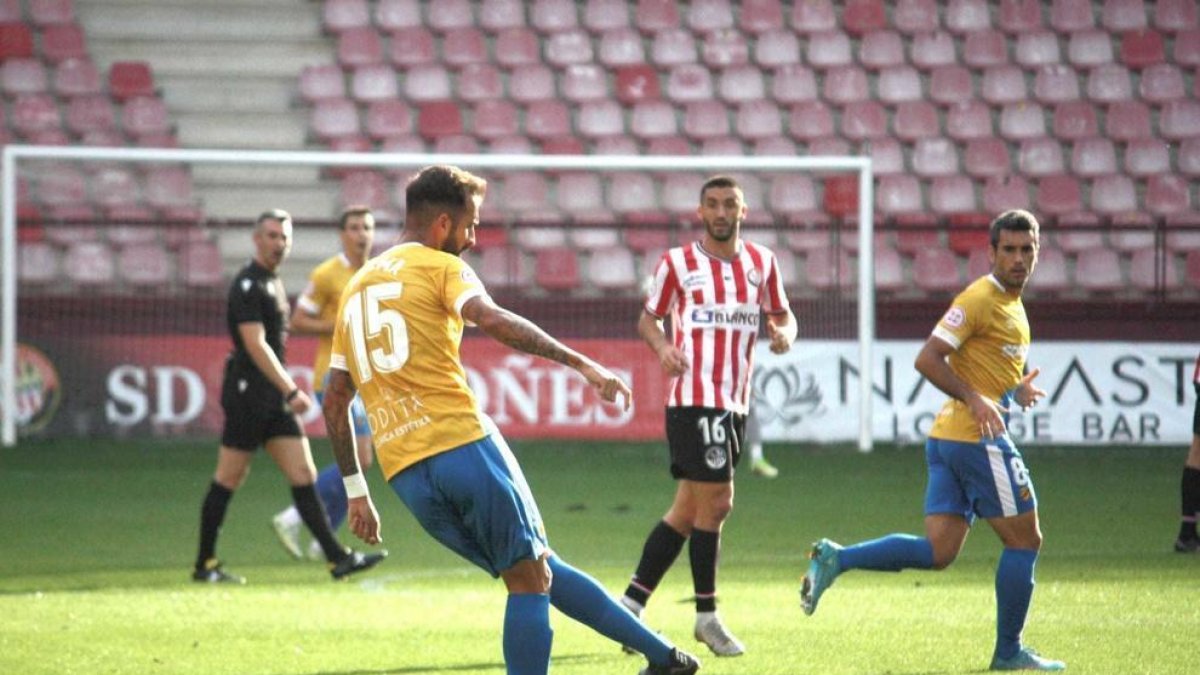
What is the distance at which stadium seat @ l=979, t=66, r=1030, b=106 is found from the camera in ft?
67.5

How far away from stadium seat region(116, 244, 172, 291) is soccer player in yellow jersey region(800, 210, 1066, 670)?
11.8 meters

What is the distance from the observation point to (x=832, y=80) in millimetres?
20516

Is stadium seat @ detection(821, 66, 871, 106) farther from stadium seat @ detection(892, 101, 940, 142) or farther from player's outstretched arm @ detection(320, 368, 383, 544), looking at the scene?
player's outstretched arm @ detection(320, 368, 383, 544)

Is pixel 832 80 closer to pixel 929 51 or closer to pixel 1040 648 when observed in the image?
pixel 929 51

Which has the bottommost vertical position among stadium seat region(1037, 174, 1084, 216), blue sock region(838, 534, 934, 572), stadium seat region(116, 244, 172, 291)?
blue sock region(838, 534, 934, 572)

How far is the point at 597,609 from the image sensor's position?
5.82m

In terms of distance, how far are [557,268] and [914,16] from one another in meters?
6.09

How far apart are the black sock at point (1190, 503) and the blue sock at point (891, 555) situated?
3.75m

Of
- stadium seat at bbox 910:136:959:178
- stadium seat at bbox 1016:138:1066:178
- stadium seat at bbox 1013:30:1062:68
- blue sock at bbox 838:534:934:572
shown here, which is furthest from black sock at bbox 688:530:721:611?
stadium seat at bbox 1013:30:1062:68

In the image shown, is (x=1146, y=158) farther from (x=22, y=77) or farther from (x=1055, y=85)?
(x=22, y=77)

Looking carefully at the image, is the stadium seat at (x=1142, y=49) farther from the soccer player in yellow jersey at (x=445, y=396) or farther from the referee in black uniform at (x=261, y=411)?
the soccer player in yellow jersey at (x=445, y=396)

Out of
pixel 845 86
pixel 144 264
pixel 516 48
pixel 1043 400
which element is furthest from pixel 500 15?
pixel 1043 400

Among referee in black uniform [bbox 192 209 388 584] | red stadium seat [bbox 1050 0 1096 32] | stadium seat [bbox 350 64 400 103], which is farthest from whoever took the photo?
red stadium seat [bbox 1050 0 1096 32]

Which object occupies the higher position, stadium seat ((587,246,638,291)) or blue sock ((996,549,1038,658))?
stadium seat ((587,246,638,291))
